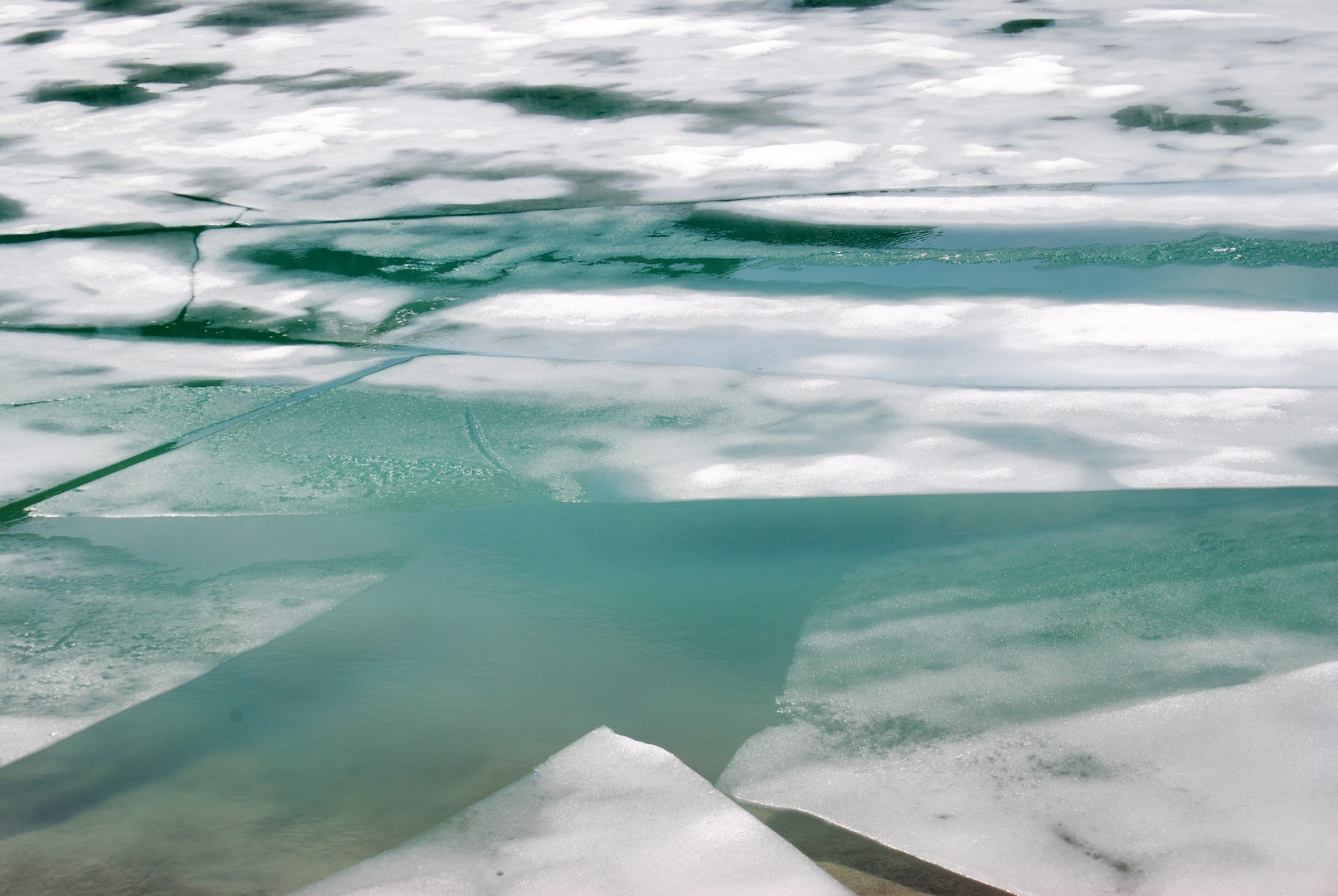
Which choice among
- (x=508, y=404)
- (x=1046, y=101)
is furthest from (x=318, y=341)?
(x=1046, y=101)

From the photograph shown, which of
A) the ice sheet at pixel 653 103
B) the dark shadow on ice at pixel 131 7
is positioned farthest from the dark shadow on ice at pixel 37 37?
the dark shadow on ice at pixel 131 7

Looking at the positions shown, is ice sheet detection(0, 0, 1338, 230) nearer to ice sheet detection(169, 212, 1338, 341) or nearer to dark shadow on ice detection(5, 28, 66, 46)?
dark shadow on ice detection(5, 28, 66, 46)

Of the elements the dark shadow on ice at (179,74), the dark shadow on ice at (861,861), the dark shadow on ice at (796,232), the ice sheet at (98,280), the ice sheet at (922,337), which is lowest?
the dark shadow on ice at (861,861)

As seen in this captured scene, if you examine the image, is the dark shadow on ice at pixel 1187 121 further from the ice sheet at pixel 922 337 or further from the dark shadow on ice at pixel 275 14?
the dark shadow on ice at pixel 275 14

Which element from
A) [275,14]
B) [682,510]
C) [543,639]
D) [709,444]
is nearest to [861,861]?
[543,639]

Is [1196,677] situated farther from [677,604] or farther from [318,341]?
[318,341]

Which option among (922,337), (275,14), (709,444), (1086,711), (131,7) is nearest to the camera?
(1086,711)

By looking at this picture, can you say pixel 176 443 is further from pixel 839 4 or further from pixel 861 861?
pixel 839 4
